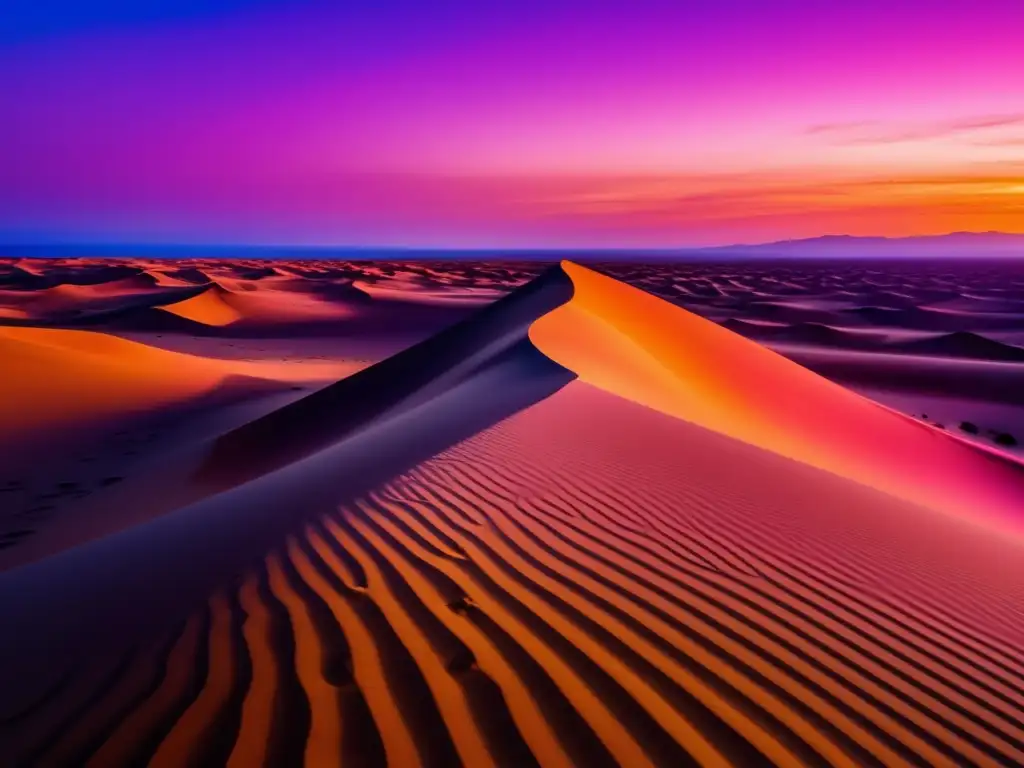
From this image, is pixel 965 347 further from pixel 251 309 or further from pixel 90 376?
pixel 251 309

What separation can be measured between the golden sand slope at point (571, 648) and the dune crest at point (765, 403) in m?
3.41

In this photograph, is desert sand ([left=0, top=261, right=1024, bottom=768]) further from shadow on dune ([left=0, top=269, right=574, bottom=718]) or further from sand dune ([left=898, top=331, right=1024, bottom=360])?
sand dune ([left=898, top=331, right=1024, bottom=360])

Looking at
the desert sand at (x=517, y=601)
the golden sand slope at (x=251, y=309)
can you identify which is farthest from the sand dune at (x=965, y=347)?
the golden sand slope at (x=251, y=309)

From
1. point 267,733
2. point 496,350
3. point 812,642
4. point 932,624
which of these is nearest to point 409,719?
point 267,733

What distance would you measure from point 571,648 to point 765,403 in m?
9.73

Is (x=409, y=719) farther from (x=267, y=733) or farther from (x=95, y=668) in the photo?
(x=95, y=668)

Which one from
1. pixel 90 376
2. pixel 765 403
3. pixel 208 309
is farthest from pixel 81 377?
pixel 208 309

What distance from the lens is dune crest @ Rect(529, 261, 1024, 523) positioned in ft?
28.7

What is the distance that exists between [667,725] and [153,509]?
261 inches

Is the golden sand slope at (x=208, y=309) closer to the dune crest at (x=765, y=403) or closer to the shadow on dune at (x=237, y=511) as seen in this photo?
the dune crest at (x=765, y=403)

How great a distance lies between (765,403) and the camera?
11.7 m

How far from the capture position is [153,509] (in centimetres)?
754

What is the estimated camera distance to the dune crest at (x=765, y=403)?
875 cm

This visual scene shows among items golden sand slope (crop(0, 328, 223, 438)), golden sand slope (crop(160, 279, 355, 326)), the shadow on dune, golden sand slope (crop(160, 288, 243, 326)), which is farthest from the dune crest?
golden sand slope (crop(160, 288, 243, 326))
